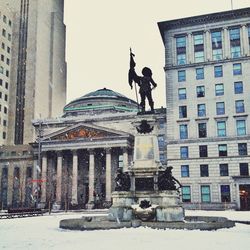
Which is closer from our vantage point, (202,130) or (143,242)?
(143,242)

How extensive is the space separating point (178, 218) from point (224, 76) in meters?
48.6

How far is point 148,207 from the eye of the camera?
824 inches

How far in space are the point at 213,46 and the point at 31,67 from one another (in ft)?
259

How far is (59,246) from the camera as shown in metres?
13.5

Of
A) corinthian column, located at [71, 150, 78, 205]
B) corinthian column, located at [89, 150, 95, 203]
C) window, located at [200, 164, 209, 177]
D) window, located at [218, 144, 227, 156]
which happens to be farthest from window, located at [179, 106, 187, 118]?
corinthian column, located at [71, 150, 78, 205]

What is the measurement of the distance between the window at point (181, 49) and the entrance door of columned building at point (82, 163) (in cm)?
2034

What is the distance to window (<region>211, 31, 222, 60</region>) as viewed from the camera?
66.2 meters

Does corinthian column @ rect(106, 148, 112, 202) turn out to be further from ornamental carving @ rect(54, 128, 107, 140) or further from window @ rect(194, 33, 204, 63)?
window @ rect(194, 33, 204, 63)

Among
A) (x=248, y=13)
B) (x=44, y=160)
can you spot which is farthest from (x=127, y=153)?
(x=248, y=13)

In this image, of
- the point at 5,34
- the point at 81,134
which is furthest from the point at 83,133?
the point at 5,34

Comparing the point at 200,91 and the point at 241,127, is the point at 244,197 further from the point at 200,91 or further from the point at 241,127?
the point at 200,91

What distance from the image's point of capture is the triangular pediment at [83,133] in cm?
8175

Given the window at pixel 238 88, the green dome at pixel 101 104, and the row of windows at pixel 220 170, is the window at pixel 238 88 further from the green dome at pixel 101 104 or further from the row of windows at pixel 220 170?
the green dome at pixel 101 104

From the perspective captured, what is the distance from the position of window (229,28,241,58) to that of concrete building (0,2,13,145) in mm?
77584
